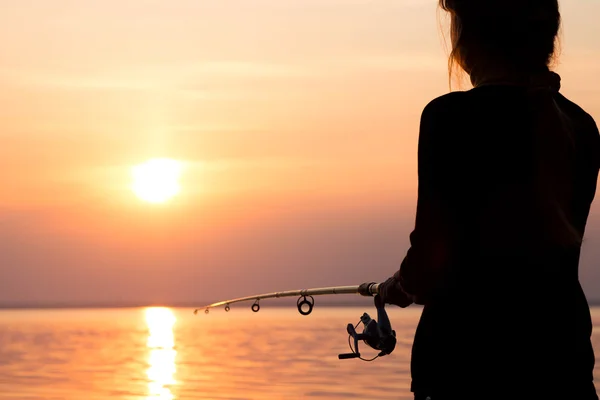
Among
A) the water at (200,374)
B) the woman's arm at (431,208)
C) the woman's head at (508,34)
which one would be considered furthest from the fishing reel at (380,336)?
the water at (200,374)

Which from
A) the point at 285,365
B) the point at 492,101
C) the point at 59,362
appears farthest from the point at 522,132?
the point at 59,362

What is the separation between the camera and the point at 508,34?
9.93 feet

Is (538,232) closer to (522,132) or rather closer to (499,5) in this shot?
(522,132)

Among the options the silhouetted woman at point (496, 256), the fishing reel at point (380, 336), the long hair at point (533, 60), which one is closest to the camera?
the silhouetted woman at point (496, 256)

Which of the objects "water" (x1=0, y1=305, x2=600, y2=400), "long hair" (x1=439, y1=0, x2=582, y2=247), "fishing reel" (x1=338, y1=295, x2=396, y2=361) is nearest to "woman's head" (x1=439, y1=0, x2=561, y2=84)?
"long hair" (x1=439, y1=0, x2=582, y2=247)

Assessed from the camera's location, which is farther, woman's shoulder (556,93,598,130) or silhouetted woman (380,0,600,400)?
woman's shoulder (556,93,598,130)

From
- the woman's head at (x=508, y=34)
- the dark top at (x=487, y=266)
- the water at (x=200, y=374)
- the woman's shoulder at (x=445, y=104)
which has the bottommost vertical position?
the dark top at (x=487, y=266)

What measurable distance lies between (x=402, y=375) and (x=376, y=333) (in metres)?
29.4

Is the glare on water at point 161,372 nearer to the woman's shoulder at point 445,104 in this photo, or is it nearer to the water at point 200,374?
the water at point 200,374

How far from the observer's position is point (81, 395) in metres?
27.8

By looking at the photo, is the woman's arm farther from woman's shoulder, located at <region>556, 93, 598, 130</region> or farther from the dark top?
woman's shoulder, located at <region>556, 93, 598, 130</region>

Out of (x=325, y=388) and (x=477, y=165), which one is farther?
(x=325, y=388)

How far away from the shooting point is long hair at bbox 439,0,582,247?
299 centimetres

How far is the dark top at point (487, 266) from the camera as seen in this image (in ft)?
9.47
